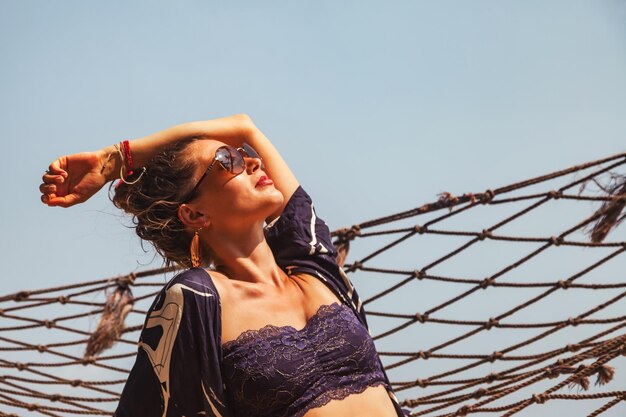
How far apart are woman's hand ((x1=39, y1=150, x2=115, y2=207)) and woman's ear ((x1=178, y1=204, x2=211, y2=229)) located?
0.56 feet

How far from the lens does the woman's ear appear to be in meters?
1.92

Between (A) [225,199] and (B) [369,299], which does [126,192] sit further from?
(B) [369,299]

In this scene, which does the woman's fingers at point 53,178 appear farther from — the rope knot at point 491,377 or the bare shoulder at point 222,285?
the rope knot at point 491,377

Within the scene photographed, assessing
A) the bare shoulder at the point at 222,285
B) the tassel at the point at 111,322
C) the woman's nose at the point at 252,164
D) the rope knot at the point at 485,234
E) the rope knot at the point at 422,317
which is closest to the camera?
the bare shoulder at the point at 222,285

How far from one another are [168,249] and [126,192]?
0.15m

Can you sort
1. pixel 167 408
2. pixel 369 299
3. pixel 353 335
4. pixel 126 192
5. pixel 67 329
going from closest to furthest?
1. pixel 167 408
2. pixel 353 335
3. pixel 126 192
4. pixel 369 299
5. pixel 67 329

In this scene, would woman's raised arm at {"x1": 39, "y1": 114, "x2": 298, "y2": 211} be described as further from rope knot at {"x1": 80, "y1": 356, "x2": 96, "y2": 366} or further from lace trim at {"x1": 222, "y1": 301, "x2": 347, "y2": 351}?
rope knot at {"x1": 80, "y1": 356, "x2": 96, "y2": 366}

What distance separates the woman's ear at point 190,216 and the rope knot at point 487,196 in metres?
1.31

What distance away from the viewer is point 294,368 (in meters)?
1.73

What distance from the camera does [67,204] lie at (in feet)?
6.12

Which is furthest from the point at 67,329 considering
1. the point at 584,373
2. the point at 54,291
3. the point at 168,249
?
the point at 584,373

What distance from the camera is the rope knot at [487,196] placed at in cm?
297

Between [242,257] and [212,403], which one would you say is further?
[242,257]

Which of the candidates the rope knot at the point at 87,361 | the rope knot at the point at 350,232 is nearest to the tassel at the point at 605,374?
the rope knot at the point at 350,232
